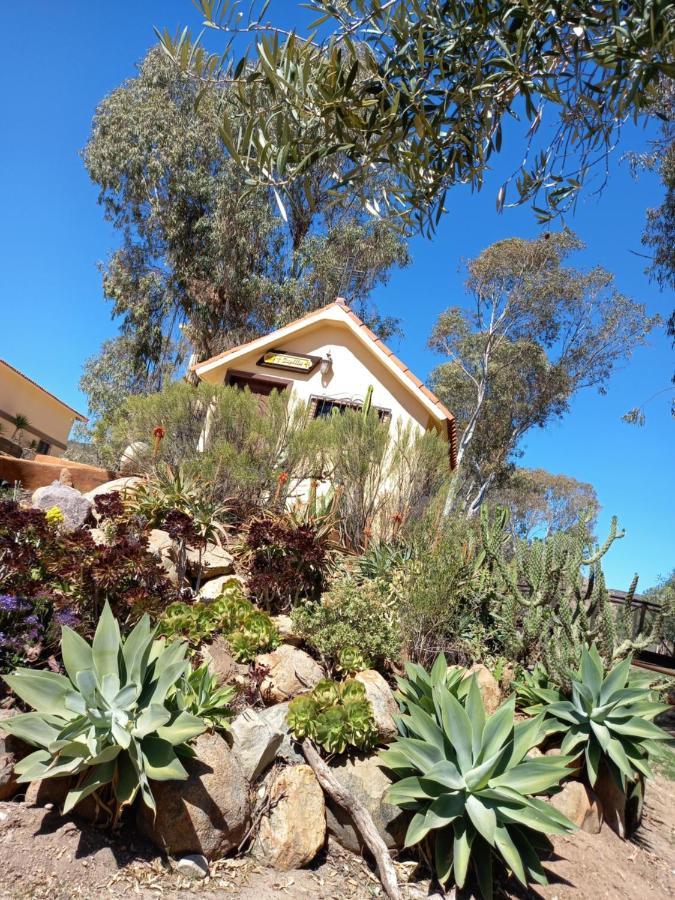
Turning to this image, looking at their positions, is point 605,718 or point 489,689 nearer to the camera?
point 605,718

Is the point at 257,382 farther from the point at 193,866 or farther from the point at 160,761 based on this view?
the point at 193,866

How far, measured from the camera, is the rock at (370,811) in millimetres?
3887

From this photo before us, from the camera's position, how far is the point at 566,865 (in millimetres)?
4133

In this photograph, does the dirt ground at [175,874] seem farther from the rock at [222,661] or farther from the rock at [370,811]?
the rock at [222,661]

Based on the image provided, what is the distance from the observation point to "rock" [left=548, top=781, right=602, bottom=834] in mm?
4559

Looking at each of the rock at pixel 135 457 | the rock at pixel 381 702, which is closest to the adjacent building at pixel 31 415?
the rock at pixel 135 457

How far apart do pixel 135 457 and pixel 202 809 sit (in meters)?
7.28

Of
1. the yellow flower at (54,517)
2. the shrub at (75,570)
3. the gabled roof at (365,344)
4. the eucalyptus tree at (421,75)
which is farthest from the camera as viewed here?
the gabled roof at (365,344)

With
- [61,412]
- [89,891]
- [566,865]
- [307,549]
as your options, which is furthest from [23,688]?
[61,412]

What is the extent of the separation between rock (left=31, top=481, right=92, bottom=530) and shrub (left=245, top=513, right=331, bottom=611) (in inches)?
79.3

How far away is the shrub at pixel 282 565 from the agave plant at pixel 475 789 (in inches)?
98.0

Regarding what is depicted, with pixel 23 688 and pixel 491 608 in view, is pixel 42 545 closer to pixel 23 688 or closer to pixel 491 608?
pixel 23 688

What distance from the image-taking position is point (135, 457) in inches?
388

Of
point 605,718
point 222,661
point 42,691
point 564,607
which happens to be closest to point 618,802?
point 605,718
